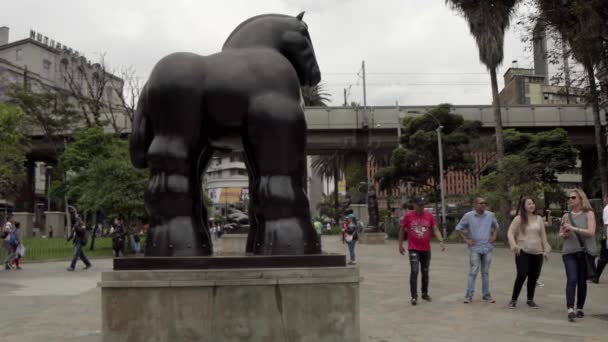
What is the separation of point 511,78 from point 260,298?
236 ft

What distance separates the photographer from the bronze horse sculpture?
4652 mm

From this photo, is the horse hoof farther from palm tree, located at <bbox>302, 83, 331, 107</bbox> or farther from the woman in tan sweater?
palm tree, located at <bbox>302, 83, 331, 107</bbox>

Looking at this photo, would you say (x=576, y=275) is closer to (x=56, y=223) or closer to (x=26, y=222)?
(x=26, y=222)

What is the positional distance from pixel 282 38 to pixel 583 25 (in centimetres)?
1001

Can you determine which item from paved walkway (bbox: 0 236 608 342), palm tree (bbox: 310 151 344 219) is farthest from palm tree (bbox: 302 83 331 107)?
paved walkway (bbox: 0 236 608 342)

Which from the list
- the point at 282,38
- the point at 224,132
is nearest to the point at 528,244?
the point at 282,38

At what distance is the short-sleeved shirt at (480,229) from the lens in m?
8.48

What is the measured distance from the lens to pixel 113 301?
423 centimetres

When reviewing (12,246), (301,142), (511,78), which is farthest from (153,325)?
(511,78)

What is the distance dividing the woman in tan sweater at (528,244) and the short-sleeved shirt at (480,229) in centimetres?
53

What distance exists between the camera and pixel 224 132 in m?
4.91

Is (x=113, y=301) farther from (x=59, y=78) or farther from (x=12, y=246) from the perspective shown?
(x=59, y=78)

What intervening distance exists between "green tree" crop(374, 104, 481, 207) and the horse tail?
26901 millimetres

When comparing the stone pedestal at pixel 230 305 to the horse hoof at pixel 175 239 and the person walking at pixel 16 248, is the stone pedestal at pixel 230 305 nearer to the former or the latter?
Answer: the horse hoof at pixel 175 239
